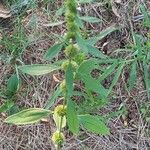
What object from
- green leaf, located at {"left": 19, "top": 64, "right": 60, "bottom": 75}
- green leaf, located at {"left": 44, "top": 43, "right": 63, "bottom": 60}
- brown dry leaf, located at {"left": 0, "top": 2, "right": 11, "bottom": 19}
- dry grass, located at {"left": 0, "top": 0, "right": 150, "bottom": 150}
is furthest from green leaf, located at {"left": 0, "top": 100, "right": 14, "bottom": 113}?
green leaf, located at {"left": 44, "top": 43, "right": 63, "bottom": 60}

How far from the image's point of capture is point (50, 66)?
1349mm

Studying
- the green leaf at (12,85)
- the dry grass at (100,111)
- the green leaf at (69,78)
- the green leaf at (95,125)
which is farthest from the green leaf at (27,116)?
the green leaf at (12,85)

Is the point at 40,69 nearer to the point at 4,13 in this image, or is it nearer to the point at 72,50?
the point at 72,50

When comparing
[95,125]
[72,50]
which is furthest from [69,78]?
[95,125]

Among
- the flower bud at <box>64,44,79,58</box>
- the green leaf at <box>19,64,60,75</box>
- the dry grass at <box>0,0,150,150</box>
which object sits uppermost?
the flower bud at <box>64,44,79,58</box>

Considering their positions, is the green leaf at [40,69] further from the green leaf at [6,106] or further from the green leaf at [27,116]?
the green leaf at [6,106]

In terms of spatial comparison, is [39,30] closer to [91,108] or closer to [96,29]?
[96,29]

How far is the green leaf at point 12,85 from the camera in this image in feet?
7.26

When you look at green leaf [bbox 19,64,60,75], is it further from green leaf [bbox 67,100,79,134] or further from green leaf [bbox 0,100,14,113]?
green leaf [bbox 0,100,14,113]

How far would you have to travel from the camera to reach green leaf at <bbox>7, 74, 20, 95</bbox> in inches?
87.1

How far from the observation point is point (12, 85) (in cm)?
222

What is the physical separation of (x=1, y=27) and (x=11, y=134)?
2.28 ft

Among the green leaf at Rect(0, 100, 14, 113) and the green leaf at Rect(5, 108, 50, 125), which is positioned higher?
the green leaf at Rect(5, 108, 50, 125)

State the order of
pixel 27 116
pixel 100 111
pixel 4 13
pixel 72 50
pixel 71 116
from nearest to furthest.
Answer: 1. pixel 72 50
2. pixel 71 116
3. pixel 27 116
4. pixel 100 111
5. pixel 4 13
